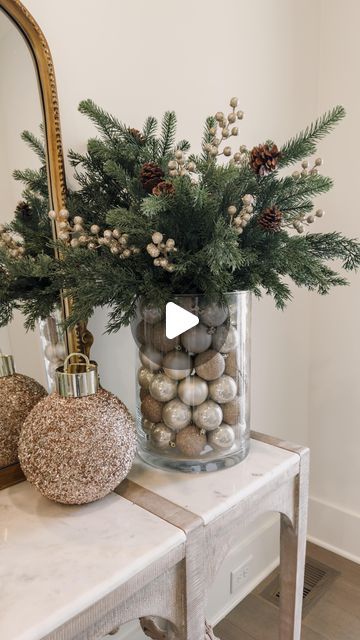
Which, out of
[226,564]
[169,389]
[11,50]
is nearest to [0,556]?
[169,389]

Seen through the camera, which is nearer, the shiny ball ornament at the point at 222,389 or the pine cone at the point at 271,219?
the pine cone at the point at 271,219

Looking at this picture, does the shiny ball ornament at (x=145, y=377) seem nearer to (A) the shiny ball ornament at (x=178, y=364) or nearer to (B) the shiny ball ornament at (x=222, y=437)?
(A) the shiny ball ornament at (x=178, y=364)

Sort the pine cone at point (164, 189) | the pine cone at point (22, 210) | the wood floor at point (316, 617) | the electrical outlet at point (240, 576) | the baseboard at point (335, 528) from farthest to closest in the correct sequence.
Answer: the baseboard at point (335, 528) → the electrical outlet at point (240, 576) → the wood floor at point (316, 617) → the pine cone at point (22, 210) → the pine cone at point (164, 189)

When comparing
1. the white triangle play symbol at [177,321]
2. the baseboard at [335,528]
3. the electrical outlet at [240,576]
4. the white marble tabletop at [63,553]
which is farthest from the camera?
the baseboard at [335,528]

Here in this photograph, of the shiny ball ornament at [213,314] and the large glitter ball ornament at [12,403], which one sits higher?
the shiny ball ornament at [213,314]

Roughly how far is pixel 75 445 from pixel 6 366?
0.88ft

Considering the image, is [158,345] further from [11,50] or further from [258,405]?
[258,405]

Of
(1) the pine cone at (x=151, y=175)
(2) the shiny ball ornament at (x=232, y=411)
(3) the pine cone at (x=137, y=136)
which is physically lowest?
(2) the shiny ball ornament at (x=232, y=411)

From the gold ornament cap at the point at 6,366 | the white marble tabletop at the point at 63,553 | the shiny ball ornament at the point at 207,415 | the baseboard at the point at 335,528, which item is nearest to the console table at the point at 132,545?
the white marble tabletop at the point at 63,553

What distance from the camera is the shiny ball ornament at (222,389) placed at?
2.73 ft

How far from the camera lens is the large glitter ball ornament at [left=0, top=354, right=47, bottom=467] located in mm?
818

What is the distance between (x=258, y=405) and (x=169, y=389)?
868mm

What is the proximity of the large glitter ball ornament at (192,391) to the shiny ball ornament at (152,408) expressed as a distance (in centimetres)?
6

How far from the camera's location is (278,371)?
5.56ft
